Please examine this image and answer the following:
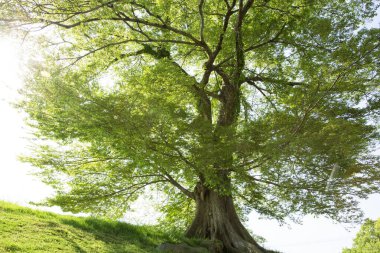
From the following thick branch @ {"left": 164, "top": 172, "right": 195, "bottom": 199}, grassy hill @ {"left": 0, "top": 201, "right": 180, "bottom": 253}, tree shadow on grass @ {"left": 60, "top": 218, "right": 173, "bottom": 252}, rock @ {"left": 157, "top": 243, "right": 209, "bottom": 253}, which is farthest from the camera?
thick branch @ {"left": 164, "top": 172, "right": 195, "bottom": 199}

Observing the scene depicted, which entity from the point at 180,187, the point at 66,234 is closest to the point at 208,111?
the point at 180,187

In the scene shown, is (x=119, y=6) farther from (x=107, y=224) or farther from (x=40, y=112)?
(x=107, y=224)

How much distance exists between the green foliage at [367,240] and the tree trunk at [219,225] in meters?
21.2

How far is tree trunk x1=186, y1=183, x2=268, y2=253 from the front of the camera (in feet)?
35.8

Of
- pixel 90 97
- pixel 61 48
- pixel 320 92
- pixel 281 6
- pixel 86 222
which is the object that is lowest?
pixel 86 222

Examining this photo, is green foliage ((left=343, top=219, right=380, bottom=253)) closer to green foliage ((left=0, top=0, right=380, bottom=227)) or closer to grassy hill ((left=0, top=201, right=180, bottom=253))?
green foliage ((left=0, top=0, right=380, bottom=227))

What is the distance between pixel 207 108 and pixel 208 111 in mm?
142

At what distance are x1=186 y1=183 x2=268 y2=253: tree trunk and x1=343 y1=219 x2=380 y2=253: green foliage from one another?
2121 cm

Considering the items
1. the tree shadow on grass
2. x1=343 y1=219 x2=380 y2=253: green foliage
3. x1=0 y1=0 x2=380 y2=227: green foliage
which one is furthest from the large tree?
x1=343 y1=219 x2=380 y2=253: green foliage

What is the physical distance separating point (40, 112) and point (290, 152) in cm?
779

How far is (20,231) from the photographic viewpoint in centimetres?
736

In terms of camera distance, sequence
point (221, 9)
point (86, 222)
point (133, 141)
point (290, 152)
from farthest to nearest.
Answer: point (221, 9) → point (86, 222) → point (133, 141) → point (290, 152)

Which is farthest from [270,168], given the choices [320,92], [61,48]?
[61,48]

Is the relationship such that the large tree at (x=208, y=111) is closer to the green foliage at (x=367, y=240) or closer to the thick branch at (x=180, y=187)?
the thick branch at (x=180, y=187)
